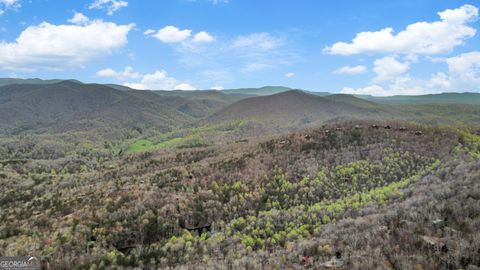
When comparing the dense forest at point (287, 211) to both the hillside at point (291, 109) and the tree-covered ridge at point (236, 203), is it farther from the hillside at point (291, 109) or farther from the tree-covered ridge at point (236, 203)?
the hillside at point (291, 109)

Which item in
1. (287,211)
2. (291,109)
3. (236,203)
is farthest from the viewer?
(291,109)

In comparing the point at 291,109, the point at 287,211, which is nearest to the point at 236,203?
the point at 287,211

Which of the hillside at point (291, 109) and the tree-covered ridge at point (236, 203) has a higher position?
the hillside at point (291, 109)

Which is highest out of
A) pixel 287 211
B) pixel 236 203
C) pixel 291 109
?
pixel 291 109

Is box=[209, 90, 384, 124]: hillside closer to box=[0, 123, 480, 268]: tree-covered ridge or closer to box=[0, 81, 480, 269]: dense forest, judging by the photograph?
box=[0, 123, 480, 268]: tree-covered ridge

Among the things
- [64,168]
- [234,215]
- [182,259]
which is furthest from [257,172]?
[64,168]

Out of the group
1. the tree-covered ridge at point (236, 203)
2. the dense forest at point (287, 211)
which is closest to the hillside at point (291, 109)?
the tree-covered ridge at point (236, 203)

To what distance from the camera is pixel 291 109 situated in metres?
171

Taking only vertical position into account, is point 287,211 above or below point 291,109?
below

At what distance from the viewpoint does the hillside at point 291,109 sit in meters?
156

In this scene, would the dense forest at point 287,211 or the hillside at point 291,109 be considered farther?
the hillside at point 291,109

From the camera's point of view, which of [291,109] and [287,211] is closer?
[287,211]

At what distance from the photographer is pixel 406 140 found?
3506 centimetres

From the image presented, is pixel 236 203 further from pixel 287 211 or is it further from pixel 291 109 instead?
pixel 291 109
